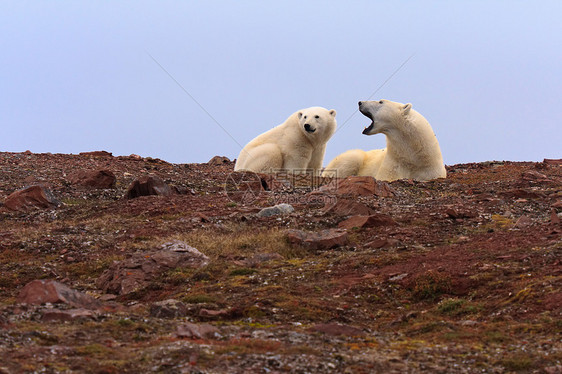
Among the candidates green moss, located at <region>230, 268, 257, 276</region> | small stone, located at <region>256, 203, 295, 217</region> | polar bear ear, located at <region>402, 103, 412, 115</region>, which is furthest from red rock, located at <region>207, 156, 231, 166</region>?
green moss, located at <region>230, 268, 257, 276</region>

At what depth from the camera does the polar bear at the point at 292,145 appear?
1709 cm

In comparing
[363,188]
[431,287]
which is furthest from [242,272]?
[363,188]

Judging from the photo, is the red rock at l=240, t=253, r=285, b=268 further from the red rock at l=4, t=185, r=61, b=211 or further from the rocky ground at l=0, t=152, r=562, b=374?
the red rock at l=4, t=185, r=61, b=211

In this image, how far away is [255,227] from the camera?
11.6 meters

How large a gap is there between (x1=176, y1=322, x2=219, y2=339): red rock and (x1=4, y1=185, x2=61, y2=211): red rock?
30.2 feet

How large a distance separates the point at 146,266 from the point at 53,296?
7.87 ft

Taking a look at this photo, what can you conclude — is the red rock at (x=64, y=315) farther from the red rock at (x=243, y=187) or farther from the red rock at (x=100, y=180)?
the red rock at (x=100, y=180)

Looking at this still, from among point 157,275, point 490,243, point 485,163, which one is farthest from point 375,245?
point 485,163

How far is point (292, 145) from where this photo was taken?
1734 cm

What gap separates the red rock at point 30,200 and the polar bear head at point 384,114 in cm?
790

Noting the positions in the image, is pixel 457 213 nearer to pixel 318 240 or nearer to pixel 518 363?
pixel 318 240

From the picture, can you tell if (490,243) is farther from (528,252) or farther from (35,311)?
(35,311)

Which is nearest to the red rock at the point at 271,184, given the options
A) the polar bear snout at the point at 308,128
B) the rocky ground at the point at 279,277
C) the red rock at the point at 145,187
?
the rocky ground at the point at 279,277

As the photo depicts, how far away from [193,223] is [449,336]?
6.87m
